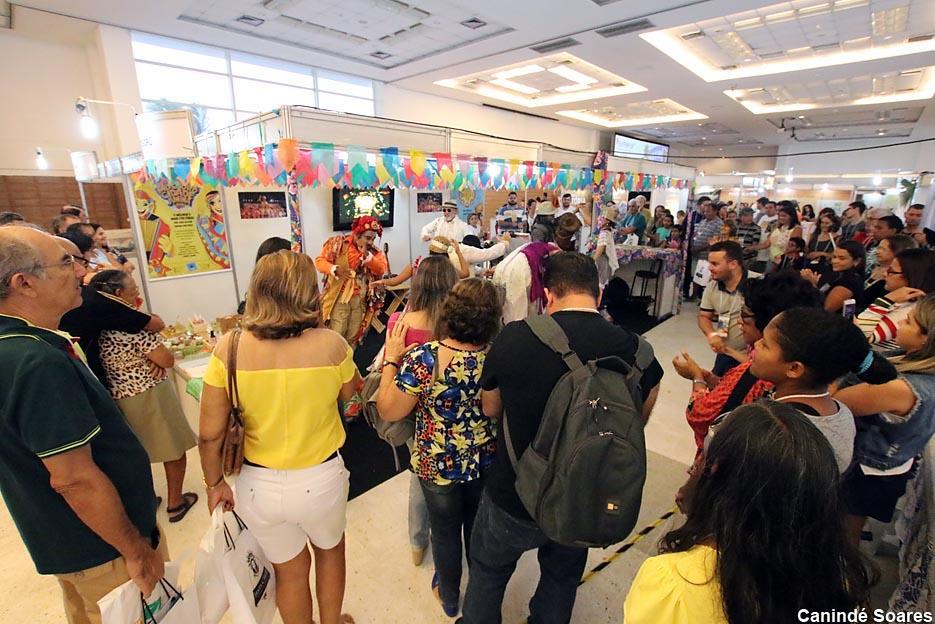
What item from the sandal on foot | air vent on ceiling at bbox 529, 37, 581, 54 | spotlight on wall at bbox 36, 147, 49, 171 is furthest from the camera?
air vent on ceiling at bbox 529, 37, 581, 54

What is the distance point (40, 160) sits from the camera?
6.68 m

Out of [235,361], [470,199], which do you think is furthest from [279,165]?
[470,199]

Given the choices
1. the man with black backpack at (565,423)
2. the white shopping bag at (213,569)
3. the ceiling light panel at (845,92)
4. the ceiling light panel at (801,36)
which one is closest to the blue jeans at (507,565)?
the man with black backpack at (565,423)

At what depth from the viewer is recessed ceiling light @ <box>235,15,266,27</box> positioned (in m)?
6.39

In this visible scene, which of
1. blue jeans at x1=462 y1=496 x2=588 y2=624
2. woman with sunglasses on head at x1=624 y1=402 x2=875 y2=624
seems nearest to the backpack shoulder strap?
woman with sunglasses on head at x1=624 y1=402 x2=875 y2=624

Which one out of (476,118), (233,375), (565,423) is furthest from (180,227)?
(476,118)

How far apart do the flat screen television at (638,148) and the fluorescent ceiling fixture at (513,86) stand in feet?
19.6

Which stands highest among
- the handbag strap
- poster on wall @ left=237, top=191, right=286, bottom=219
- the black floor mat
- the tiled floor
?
poster on wall @ left=237, top=191, right=286, bottom=219

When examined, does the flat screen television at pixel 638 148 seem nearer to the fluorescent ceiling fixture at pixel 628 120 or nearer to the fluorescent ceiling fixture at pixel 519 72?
the fluorescent ceiling fixture at pixel 628 120

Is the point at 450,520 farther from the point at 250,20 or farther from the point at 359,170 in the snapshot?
the point at 250,20

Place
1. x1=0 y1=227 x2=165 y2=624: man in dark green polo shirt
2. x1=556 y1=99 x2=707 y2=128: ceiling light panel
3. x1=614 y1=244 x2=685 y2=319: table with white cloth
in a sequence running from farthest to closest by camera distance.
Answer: x1=556 y1=99 x2=707 y2=128: ceiling light panel
x1=614 y1=244 x2=685 y2=319: table with white cloth
x1=0 y1=227 x2=165 y2=624: man in dark green polo shirt

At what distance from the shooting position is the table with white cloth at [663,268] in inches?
247

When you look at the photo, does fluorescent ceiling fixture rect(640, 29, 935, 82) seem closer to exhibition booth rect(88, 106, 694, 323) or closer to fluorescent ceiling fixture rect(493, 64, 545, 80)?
exhibition booth rect(88, 106, 694, 323)

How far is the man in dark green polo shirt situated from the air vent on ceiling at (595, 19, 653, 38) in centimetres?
736
